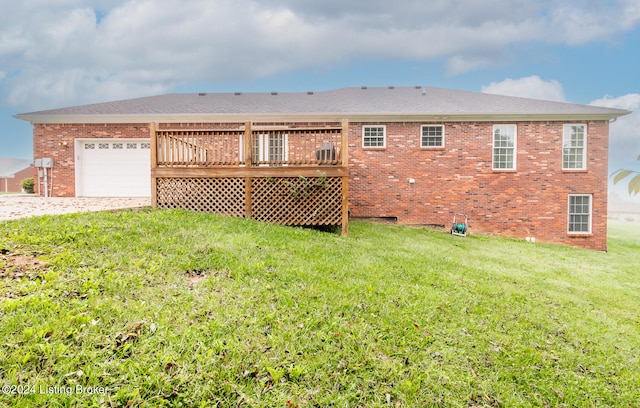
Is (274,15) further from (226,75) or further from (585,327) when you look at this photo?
(585,327)

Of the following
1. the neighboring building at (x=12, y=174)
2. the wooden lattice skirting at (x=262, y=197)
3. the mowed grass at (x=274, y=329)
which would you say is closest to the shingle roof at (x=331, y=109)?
the wooden lattice skirting at (x=262, y=197)

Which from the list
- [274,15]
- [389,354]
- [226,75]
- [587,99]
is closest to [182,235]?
[389,354]

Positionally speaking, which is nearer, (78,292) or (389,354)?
(389,354)

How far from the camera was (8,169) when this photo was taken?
135ft

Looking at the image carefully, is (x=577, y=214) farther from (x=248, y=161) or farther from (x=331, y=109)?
(x=248, y=161)

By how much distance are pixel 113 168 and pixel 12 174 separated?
120ft

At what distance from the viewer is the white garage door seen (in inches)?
479

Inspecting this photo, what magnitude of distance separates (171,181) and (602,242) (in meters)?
14.9

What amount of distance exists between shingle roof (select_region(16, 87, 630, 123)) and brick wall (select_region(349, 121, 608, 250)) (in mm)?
462

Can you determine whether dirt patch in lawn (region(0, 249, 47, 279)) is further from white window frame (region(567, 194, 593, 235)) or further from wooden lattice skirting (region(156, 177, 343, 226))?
white window frame (region(567, 194, 593, 235))

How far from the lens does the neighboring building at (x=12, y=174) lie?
107ft

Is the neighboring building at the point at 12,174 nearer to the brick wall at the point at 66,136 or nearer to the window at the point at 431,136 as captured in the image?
the brick wall at the point at 66,136

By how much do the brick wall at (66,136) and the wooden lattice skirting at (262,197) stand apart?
594 cm

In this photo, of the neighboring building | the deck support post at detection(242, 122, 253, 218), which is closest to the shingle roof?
the deck support post at detection(242, 122, 253, 218)
